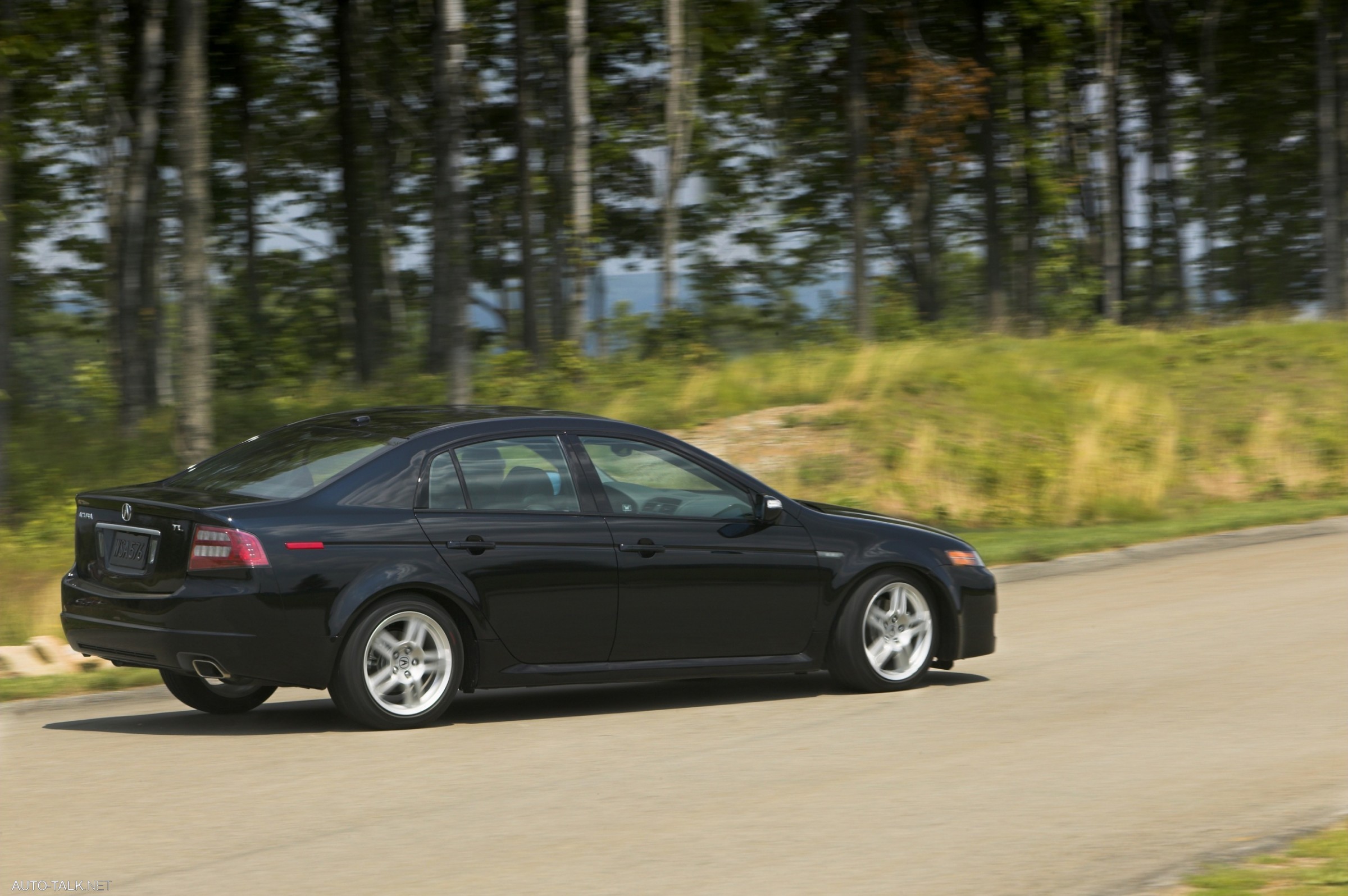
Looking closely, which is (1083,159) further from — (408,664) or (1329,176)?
(408,664)

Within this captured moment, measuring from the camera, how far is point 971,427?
22188mm

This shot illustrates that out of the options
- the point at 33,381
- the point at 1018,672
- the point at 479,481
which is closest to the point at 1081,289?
the point at 33,381

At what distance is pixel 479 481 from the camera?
844cm

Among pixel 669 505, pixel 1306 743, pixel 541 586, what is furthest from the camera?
pixel 669 505

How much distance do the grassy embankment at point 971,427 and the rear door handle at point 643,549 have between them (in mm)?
7480

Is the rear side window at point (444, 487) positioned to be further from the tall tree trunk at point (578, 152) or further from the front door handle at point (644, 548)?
the tall tree trunk at point (578, 152)

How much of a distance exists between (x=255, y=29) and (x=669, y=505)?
24176 mm

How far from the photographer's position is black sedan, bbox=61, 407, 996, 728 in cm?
773

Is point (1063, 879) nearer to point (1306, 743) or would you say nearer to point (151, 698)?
point (1306, 743)

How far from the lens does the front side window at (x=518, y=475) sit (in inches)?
332

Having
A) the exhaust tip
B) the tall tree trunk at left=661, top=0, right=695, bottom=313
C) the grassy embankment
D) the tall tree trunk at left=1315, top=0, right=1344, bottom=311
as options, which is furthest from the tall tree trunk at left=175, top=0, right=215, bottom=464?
the tall tree trunk at left=1315, top=0, right=1344, bottom=311

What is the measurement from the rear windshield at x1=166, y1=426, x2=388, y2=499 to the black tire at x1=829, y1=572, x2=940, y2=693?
272 cm

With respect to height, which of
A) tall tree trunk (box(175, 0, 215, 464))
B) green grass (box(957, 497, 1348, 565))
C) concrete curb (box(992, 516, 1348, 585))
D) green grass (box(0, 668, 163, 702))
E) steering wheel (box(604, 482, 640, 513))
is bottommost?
green grass (box(0, 668, 163, 702))

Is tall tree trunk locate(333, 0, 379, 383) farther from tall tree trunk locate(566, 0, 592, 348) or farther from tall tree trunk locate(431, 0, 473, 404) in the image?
tall tree trunk locate(431, 0, 473, 404)
